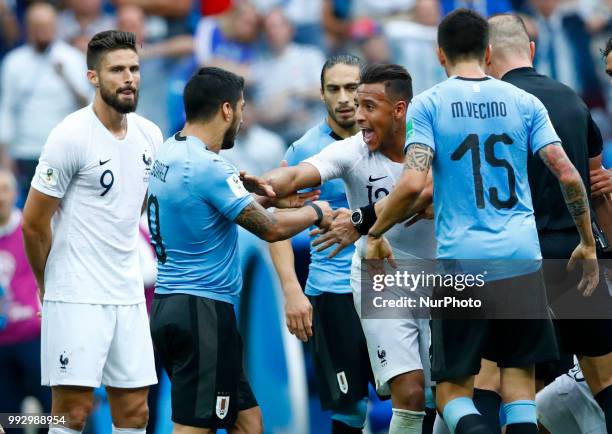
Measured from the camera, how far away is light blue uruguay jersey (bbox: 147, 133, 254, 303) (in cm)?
678

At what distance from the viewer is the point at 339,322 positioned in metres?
8.12

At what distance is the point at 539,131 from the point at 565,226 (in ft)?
3.30

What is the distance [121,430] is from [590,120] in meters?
3.42

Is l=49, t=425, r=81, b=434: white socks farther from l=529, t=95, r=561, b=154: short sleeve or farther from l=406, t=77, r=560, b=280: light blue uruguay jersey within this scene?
l=529, t=95, r=561, b=154: short sleeve

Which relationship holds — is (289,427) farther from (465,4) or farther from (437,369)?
(465,4)

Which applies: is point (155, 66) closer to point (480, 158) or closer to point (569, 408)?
point (569, 408)

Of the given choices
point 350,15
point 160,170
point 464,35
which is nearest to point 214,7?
point 350,15

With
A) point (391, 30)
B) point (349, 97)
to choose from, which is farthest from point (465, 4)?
point (349, 97)

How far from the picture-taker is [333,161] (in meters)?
7.29

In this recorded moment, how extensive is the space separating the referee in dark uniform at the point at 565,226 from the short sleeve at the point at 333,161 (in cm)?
104

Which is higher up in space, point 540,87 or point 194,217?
point 540,87

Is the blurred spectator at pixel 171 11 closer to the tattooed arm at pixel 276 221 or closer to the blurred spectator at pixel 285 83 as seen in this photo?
the blurred spectator at pixel 285 83

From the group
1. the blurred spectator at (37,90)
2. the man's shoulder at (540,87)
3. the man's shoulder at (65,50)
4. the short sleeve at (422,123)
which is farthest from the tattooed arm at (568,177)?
the man's shoulder at (65,50)

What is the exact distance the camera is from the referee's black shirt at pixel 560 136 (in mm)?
7121
